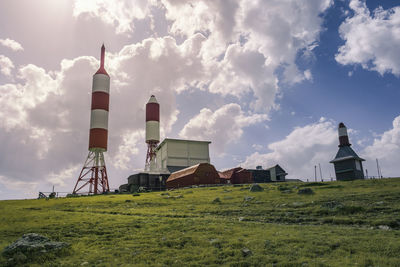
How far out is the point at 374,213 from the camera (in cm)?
1692

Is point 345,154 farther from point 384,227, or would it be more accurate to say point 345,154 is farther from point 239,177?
point 384,227

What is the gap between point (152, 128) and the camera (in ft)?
265

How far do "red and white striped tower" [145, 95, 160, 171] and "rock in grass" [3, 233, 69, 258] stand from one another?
68.4 m

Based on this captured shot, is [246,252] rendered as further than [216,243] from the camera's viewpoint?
No

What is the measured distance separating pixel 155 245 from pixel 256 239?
4.26 meters

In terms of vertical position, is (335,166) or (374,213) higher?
(335,166)

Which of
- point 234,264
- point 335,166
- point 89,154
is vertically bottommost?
point 234,264

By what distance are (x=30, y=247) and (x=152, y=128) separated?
7029 cm

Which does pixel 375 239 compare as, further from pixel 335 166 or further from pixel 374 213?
pixel 335 166

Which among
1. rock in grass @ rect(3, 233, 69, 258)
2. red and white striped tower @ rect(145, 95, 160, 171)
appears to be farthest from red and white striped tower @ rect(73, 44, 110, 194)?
rock in grass @ rect(3, 233, 69, 258)

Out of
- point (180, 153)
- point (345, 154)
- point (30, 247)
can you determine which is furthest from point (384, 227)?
point (180, 153)

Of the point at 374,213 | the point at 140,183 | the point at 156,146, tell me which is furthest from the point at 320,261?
the point at 156,146

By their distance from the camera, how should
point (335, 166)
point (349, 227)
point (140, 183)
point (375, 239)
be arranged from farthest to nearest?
point (140, 183), point (335, 166), point (349, 227), point (375, 239)

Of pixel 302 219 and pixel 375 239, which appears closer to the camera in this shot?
pixel 375 239
